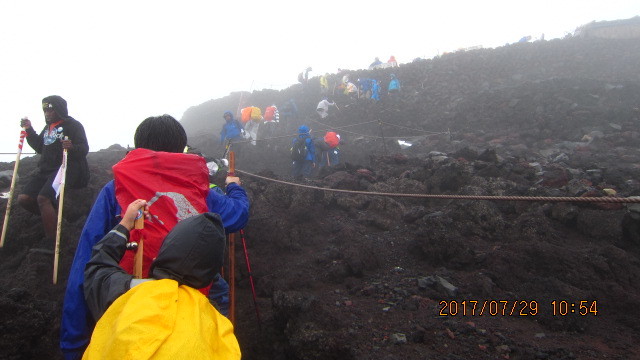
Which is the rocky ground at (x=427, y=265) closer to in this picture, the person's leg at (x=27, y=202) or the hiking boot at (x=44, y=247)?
the hiking boot at (x=44, y=247)

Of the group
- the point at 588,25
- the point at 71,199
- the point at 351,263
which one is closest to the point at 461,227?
the point at 351,263

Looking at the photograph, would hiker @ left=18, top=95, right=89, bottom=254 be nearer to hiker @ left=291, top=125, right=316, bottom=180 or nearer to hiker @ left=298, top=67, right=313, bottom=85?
hiker @ left=291, top=125, right=316, bottom=180

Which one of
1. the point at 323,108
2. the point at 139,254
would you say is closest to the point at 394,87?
the point at 323,108

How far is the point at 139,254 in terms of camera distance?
1.53 metres

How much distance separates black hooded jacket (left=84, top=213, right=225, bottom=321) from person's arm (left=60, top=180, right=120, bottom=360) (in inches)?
11.4

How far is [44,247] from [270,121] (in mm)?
12293

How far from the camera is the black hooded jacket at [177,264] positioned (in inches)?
53.5

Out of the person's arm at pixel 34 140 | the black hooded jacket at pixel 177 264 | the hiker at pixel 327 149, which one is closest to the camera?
the black hooded jacket at pixel 177 264

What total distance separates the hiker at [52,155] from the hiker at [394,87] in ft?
49.5

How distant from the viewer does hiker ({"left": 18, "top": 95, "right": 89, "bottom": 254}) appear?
13.6 ft

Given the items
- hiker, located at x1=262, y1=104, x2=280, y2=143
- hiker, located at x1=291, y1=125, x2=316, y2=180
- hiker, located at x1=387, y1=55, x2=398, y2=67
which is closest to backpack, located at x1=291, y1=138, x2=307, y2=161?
hiker, located at x1=291, y1=125, x2=316, y2=180

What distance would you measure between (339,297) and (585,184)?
480cm

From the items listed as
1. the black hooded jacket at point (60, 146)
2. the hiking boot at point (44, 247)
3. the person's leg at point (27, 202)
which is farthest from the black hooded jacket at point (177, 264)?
the hiking boot at point (44, 247)
